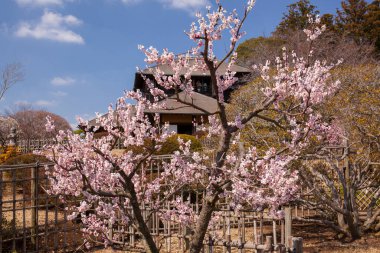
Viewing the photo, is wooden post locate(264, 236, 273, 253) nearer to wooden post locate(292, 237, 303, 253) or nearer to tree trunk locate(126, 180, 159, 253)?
wooden post locate(292, 237, 303, 253)

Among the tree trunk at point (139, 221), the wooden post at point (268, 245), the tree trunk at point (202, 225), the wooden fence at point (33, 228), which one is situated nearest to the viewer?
the tree trunk at point (139, 221)

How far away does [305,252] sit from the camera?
7.32m

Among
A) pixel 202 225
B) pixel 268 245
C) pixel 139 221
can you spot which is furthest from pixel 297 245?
pixel 139 221

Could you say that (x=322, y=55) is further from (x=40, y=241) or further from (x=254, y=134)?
(x=40, y=241)

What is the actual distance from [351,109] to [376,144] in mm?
1695

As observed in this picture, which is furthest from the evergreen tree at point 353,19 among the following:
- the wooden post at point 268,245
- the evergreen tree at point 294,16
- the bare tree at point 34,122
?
the wooden post at point 268,245

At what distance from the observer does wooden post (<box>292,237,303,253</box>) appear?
15.7ft

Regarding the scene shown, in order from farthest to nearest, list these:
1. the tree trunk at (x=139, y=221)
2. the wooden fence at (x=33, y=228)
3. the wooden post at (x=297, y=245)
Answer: the wooden fence at (x=33, y=228), the wooden post at (x=297, y=245), the tree trunk at (x=139, y=221)

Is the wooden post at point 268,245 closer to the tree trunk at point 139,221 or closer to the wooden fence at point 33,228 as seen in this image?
the tree trunk at point 139,221

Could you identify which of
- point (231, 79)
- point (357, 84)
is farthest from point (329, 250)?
point (357, 84)

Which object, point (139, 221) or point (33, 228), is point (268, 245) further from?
point (33, 228)

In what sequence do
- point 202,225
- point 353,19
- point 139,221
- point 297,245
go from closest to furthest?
point 139,221, point 202,225, point 297,245, point 353,19

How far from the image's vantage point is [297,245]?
4789mm

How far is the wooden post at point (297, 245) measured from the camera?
188 inches
